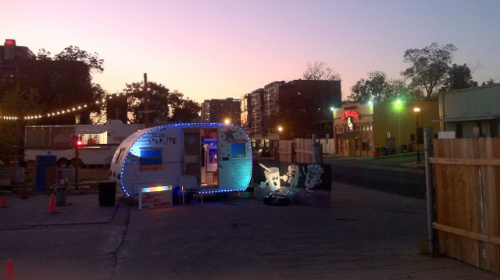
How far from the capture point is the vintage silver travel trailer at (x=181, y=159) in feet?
50.4

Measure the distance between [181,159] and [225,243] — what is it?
282 inches

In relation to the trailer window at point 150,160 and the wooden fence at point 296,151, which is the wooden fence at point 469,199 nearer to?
the wooden fence at point 296,151

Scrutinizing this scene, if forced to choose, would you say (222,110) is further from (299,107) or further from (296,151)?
(296,151)

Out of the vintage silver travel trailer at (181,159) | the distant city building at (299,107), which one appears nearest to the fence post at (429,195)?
the vintage silver travel trailer at (181,159)

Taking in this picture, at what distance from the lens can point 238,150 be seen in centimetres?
1697

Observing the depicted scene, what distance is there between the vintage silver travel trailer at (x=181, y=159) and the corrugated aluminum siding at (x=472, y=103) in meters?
23.0

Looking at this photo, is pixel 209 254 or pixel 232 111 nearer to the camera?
pixel 209 254

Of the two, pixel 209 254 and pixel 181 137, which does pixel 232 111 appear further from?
pixel 209 254

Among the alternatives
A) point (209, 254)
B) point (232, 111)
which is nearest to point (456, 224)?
point (209, 254)

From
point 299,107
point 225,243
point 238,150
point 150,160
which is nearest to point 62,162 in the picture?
point 150,160

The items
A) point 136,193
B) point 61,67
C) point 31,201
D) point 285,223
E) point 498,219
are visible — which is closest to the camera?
point 498,219

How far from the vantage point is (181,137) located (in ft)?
53.1

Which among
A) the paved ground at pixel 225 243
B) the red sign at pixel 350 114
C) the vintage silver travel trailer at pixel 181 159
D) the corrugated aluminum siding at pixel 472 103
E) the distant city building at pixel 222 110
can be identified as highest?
the distant city building at pixel 222 110

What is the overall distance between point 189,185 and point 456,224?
9918mm
